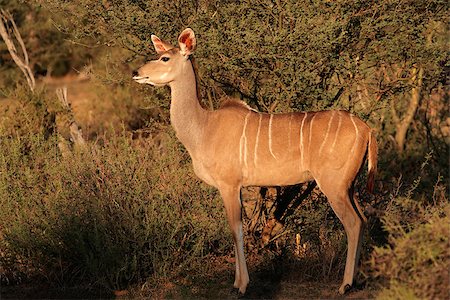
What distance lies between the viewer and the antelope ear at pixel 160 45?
21.4ft

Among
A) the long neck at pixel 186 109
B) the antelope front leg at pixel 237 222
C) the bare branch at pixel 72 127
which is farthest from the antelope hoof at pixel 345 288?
the bare branch at pixel 72 127

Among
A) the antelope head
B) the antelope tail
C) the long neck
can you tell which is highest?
the antelope head

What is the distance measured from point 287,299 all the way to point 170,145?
6.96 ft

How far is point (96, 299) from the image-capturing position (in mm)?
6113

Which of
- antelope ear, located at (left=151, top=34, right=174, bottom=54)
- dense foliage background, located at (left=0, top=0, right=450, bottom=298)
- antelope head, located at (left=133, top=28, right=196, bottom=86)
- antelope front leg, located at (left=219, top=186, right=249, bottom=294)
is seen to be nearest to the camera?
antelope front leg, located at (left=219, top=186, right=249, bottom=294)

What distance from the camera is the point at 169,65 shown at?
20.7 ft

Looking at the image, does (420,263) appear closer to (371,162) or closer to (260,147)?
(371,162)

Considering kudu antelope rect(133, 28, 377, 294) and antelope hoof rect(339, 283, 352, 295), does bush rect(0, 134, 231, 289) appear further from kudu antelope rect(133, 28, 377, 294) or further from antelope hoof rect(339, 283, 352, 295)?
antelope hoof rect(339, 283, 352, 295)

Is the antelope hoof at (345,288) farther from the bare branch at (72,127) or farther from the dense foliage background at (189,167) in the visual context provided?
the bare branch at (72,127)

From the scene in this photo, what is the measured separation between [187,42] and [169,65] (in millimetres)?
223

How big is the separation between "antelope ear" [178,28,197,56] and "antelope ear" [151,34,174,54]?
19cm

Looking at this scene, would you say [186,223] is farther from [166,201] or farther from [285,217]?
[285,217]

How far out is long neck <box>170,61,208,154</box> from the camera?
634cm

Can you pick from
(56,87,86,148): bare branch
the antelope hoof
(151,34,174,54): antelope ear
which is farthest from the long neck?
(56,87,86,148): bare branch
